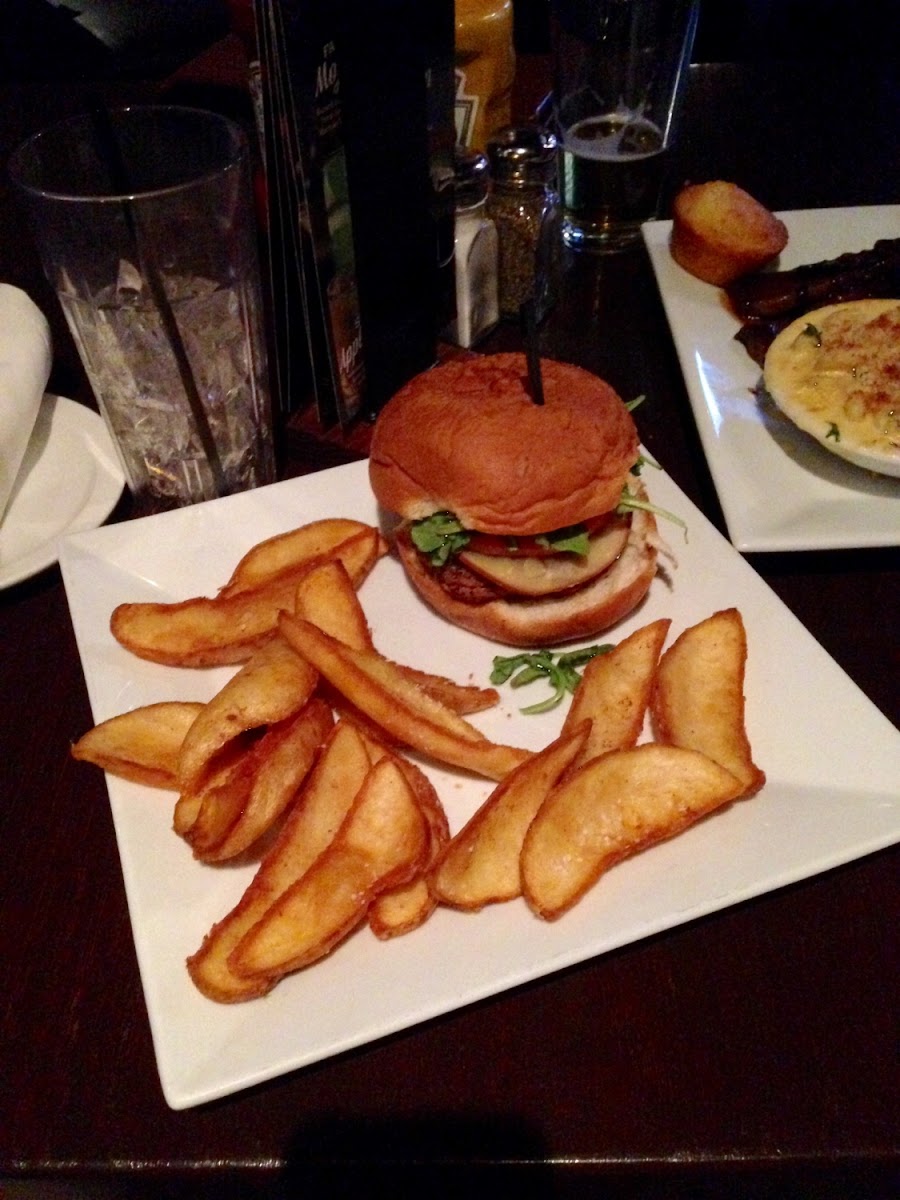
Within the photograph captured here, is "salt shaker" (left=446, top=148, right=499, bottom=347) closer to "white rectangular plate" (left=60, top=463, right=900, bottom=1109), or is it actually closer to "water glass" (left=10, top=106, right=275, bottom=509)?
"water glass" (left=10, top=106, right=275, bottom=509)

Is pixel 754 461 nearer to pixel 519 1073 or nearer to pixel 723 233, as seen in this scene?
pixel 723 233

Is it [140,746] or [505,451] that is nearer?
[140,746]

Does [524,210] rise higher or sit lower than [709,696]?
higher

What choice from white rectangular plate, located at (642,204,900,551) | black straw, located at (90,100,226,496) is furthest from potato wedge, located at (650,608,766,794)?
black straw, located at (90,100,226,496)

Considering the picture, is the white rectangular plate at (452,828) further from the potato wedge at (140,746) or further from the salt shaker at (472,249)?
the salt shaker at (472,249)

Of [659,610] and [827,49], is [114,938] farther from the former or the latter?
[827,49]

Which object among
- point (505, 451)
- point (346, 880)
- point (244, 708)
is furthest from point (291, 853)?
point (505, 451)

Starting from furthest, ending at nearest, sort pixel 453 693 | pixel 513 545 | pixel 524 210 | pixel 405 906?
pixel 524 210
pixel 513 545
pixel 453 693
pixel 405 906
